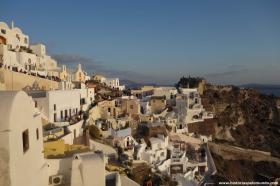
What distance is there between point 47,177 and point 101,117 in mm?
20539

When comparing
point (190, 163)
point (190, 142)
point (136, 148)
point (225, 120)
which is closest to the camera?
point (136, 148)

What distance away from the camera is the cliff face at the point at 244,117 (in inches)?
2000

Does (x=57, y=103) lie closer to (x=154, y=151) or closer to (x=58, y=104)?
(x=58, y=104)

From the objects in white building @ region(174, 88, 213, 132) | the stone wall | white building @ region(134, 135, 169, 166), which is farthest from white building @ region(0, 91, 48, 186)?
white building @ region(174, 88, 213, 132)

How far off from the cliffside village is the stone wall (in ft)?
0.23

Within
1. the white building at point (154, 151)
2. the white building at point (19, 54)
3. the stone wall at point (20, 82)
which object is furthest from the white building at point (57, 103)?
the white building at point (19, 54)

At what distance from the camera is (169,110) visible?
44.3 meters

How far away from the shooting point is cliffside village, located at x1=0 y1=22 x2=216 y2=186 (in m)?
7.30

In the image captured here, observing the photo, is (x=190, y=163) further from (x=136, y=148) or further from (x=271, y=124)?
(x=271, y=124)

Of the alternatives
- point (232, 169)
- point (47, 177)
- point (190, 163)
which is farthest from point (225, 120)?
point (47, 177)

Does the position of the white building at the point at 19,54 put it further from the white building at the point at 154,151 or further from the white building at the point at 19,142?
the white building at the point at 19,142

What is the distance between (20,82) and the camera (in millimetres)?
24906

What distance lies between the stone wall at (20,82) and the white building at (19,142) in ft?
42.4

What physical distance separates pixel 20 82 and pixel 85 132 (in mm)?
7599
